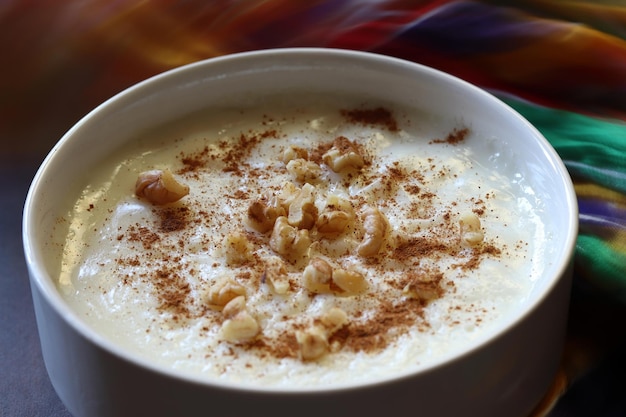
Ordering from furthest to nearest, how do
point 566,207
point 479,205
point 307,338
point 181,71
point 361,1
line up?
point 361,1 → point 181,71 → point 479,205 → point 566,207 → point 307,338

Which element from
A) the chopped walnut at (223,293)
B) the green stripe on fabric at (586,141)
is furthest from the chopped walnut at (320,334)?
the green stripe on fabric at (586,141)

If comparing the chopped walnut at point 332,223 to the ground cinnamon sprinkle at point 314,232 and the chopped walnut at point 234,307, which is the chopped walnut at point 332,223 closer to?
the ground cinnamon sprinkle at point 314,232

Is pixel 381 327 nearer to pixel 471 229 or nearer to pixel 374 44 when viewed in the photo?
pixel 471 229

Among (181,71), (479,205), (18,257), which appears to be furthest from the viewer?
(18,257)

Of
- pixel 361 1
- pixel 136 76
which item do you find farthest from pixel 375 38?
pixel 136 76

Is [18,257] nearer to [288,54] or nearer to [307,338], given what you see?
[288,54]

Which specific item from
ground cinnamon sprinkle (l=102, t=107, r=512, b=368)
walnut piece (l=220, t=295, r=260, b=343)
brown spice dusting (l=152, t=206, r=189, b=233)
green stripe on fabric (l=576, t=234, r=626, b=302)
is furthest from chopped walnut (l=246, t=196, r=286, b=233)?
green stripe on fabric (l=576, t=234, r=626, b=302)

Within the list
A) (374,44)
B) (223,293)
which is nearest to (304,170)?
(223,293)
